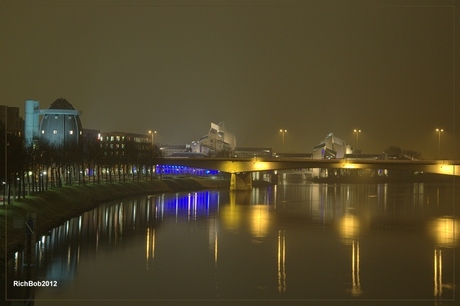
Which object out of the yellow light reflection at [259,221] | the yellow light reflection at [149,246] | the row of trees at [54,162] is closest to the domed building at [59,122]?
the row of trees at [54,162]

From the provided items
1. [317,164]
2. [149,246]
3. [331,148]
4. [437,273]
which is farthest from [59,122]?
[331,148]

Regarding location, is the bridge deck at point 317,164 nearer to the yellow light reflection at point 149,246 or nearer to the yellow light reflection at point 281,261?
the yellow light reflection at point 281,261

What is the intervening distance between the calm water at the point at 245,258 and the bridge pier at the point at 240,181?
29.7 m

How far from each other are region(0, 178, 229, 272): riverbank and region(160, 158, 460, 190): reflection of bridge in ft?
18.2

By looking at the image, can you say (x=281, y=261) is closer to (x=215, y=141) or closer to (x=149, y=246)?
(x=149, y=246)

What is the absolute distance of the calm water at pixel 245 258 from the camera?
20.2 meters

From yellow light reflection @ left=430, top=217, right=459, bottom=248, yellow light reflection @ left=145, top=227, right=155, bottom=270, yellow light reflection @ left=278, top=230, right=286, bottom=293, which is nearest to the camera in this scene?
yellow light reflection @ left=278, top=230, right=286, bottom=293

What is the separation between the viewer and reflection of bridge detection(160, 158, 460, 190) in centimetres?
5950

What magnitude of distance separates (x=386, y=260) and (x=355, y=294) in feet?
22.1

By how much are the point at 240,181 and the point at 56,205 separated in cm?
3879

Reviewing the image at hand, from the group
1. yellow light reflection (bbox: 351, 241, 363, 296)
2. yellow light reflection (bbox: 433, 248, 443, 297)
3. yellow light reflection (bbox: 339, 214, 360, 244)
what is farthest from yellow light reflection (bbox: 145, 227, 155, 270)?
yellow light reflection (bbox: 433, 248, 443, 297)

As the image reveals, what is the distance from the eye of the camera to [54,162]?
49750 mm

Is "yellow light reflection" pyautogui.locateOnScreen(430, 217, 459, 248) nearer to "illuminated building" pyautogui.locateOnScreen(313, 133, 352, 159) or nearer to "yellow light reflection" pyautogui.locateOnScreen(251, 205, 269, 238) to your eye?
"yellow light reflection" pyautogui.locateOnScreen(251, 205, 269, 238)

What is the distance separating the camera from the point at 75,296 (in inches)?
763
